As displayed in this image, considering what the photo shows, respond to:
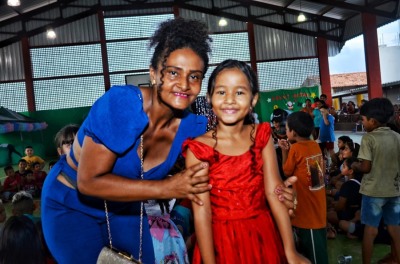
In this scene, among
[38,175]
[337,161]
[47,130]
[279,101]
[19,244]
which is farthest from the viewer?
[47,130]

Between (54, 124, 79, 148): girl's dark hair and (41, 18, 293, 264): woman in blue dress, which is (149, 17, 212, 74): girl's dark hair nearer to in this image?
(41, 18, 293, 264): woman in blue dress

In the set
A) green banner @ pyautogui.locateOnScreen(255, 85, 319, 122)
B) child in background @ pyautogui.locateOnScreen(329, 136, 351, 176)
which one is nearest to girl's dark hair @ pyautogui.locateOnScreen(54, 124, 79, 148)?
child in background @ pyautogui.locateOnScreen(329, 136, 351, 176)

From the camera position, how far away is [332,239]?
160 inches

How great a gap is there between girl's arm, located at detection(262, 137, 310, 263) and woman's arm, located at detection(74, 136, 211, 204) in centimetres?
49

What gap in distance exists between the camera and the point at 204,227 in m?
1.63

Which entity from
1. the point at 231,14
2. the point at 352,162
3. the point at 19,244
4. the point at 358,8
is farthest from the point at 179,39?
the point at 231,14

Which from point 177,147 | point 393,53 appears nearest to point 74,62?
point 177,147

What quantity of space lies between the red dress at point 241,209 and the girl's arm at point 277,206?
0.03 meters

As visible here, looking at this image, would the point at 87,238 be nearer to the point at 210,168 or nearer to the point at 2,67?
the point at 210,168

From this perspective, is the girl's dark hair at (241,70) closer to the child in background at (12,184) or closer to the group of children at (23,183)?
the group of children at (23,183)

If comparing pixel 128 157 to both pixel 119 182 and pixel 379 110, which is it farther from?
pixel 379 110

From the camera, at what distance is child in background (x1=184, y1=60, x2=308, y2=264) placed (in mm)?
1645

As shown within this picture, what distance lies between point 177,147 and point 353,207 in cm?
313

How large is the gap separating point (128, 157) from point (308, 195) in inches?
71.7
